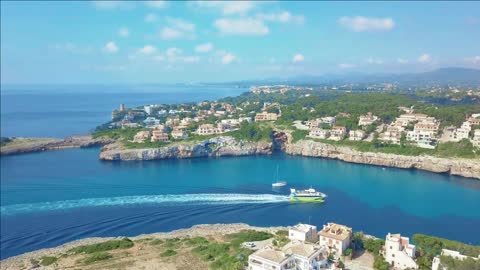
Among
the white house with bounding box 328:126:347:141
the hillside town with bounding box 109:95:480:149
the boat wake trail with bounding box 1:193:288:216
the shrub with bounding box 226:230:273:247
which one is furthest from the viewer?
the white house with bounding box 328:126:347:141

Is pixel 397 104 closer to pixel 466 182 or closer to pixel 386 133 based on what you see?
pixel 386 133

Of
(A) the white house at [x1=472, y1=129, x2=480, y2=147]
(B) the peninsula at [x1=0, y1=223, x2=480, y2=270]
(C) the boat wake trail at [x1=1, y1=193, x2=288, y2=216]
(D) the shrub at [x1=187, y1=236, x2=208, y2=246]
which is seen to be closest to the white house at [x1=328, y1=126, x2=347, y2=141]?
(A) the white house at [x1=472, y1=129, x2=480, y2=147]

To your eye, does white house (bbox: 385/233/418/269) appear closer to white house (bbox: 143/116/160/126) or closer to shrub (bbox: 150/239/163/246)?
shrub (bbox: 150/239/163/246)

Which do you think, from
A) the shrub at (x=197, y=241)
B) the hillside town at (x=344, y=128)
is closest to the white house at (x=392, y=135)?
the hillside town at (x=344, y=128)

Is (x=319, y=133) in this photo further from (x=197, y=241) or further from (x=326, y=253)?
(x=326, y=253)

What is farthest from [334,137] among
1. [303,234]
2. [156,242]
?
[156,242]

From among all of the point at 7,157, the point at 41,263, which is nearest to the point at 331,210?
the point at 41,263
